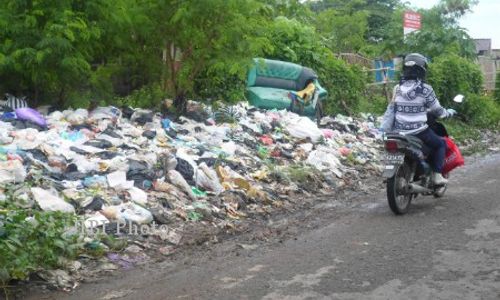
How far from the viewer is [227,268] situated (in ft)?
16.2

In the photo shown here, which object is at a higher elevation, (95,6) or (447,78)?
(95,6)

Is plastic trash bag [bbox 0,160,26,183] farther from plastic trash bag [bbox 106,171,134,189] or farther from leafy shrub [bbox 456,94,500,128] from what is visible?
leafy shrub [bbox 456,94,500,128]

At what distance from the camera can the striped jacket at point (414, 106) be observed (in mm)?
6754

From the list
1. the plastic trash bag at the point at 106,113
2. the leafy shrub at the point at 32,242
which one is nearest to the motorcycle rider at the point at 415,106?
the leafy shrub at the point at 32,242

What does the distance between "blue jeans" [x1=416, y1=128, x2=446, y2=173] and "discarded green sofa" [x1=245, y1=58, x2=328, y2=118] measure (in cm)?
602

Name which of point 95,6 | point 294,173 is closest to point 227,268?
point 294,173

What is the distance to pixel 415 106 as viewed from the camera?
6785 mm

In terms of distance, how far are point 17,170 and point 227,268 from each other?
2.65 m

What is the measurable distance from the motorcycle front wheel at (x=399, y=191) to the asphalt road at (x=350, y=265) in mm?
116

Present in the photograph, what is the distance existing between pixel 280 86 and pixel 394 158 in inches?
289

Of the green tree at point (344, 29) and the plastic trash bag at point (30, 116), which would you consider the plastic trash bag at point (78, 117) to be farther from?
the green tree at point (344, 29)

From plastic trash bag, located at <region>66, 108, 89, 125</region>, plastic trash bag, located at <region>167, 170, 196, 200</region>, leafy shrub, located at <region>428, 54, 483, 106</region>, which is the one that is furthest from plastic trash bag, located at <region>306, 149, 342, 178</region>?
leafy shrub, located at <region>428, 54, 483, 106</region>

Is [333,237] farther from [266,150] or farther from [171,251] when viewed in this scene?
[266,150]

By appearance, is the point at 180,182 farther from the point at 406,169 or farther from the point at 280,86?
the point at 280,86
